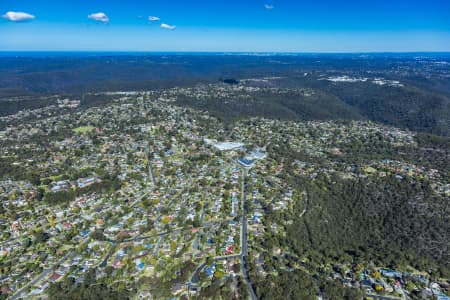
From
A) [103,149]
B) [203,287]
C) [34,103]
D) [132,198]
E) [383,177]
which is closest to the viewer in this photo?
[203,287]

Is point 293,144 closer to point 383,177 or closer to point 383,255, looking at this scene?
point 383,177

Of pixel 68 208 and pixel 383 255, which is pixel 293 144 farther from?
pixel 68 208

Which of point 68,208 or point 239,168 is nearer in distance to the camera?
point 68,208

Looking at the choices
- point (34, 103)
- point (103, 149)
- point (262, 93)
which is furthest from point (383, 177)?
point (34, 103)

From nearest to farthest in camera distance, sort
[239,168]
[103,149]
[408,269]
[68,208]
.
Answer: [408,269] < [68,208] < [239,168] < [103,149]

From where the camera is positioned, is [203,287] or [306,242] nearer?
[203,287]

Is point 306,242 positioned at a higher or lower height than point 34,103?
lower

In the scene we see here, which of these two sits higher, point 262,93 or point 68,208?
point 262,93

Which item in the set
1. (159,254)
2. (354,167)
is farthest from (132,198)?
(354,167)

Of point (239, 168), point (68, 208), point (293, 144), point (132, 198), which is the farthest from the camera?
point (293, 144)
